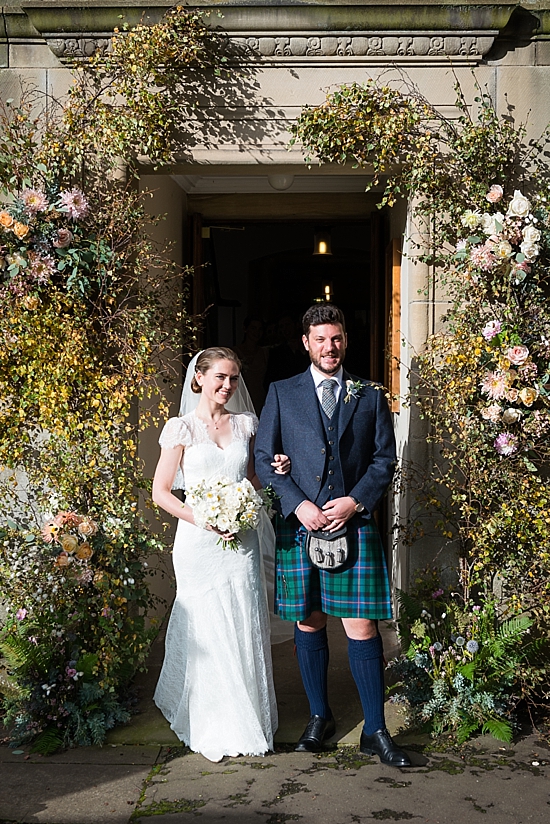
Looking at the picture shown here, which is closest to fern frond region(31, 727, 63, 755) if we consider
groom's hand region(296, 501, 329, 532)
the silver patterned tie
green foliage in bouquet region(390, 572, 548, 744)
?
groom's hand region(296, 501, 329, 532)

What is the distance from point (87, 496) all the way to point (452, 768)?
2307 millimetres

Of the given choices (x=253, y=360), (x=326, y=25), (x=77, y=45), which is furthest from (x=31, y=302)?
(x=253, y=360)

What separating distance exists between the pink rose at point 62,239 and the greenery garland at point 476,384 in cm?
141

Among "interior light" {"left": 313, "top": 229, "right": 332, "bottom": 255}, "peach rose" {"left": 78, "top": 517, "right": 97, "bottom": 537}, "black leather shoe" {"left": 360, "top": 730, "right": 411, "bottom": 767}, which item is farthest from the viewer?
"interior light" {"left": 313, "top": 229, "right": 332, "bottom": 255}

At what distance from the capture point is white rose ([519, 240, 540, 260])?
4598 mm

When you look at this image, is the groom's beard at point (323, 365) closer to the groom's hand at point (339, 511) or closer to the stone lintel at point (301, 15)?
the groom's hand at point (339, 511)

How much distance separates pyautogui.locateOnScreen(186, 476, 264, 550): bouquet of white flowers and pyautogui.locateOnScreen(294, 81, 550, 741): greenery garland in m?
1.15

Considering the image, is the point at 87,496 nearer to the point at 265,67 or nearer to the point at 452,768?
the point at 452,768

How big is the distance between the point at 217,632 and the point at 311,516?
74 centimetres

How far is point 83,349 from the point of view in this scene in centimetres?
479

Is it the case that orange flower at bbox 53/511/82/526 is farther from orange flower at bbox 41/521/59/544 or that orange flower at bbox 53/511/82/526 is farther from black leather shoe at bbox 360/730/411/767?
black leather shoe at bbox 360/730/411/767

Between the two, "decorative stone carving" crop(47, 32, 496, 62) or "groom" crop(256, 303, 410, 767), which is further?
"decorative stone carving" crop(47, 32, 496, 62)

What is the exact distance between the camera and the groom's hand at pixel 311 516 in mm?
4016

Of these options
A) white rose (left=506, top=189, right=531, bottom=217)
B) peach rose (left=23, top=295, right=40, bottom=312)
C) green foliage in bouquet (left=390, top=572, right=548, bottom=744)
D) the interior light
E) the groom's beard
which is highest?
the interior light
